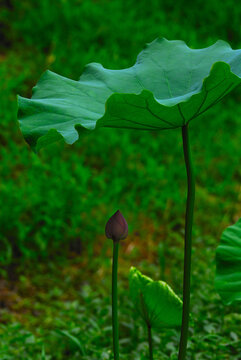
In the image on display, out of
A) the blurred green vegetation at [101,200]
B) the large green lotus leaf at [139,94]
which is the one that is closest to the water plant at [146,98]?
the large green lotus leaf at [139,94]

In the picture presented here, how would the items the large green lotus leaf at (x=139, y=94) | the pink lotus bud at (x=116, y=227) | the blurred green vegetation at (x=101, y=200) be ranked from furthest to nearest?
the blurred green vegetation at (x=101, y=200)
the pink lotus bud at (x=116, y=227)
the large green lotus leaf at (x=139, y=94)

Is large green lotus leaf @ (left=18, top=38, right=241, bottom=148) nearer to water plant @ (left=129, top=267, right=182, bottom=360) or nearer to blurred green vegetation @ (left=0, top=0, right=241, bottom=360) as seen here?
water plant @ (left=129, top=267, right=182, bottom=360)

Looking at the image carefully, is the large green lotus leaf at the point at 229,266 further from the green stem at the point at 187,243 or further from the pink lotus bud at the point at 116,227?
the pink lotus bud at the point at 116,227

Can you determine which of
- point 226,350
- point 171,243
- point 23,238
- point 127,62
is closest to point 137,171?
point 171,243

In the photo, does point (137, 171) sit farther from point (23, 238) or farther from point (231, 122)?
point (231, 122)

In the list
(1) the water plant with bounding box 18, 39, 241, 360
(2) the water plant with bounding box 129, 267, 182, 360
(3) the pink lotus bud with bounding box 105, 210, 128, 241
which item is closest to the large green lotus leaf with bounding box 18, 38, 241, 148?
(1) the water plant with bounding box 18, 39, 241, 360

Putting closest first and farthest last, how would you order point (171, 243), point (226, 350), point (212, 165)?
1. point (226, 350)
2. point (171, 243)
3. point (212, 165)
